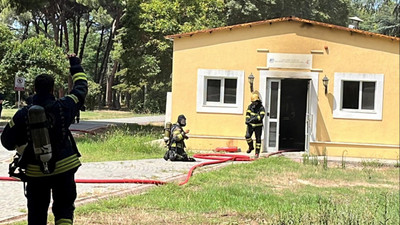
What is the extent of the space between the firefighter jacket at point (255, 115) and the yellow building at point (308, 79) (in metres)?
1.38

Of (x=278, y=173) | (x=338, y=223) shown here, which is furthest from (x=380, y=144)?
(x=338, y=223)

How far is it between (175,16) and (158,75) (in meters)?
5.99

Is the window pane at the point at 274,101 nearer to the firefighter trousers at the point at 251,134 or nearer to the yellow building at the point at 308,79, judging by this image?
the yellow building at the point at 308,79

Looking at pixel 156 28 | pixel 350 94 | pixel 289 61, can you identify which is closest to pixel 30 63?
pixel 156 28

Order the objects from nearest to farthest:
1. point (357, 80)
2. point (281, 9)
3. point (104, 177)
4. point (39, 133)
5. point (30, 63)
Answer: point (39, 133) → point (104, 177) → point (357, 80) → point (30, 63) → point (281, 9)

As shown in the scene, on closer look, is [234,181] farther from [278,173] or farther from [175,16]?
[175,16]

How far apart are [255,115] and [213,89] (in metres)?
2.37

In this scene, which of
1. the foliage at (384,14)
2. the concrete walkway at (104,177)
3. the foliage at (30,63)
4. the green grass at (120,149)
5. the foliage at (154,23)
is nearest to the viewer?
the concrete walkway at (104,177)

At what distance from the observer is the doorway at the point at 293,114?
1972 centimetres

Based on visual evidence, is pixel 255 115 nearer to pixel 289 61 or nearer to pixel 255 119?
pixel 255 119

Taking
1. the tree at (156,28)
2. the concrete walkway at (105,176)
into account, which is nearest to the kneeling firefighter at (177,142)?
the concrete walkway at (105,176)

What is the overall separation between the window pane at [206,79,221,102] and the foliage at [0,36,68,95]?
15.9m

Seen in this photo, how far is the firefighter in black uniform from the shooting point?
5043 millimetres

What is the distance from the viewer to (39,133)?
488 cm
